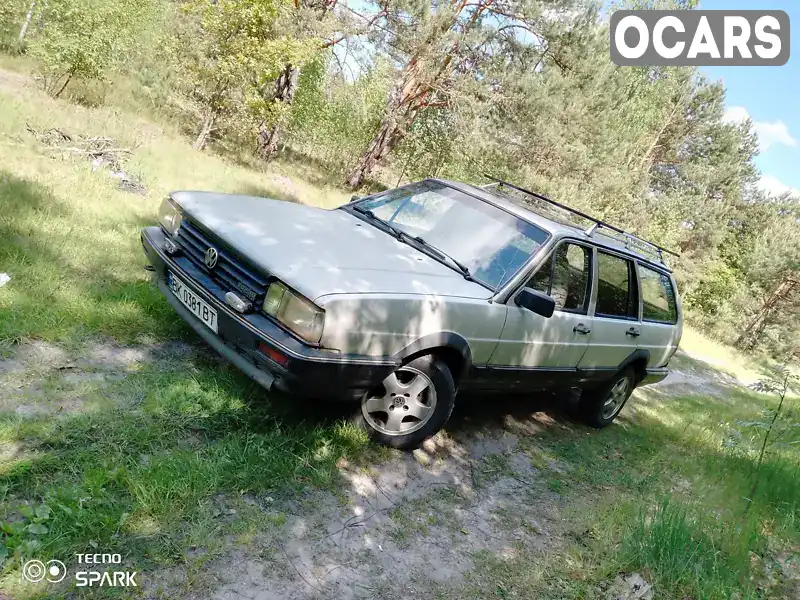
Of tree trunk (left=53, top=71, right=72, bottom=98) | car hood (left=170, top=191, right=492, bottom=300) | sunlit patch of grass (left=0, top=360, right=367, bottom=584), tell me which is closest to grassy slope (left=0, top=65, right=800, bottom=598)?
sunlit patch of grass (left=0, top=360, right=367, bottom=584)

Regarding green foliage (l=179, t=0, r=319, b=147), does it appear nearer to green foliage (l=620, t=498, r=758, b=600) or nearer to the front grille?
the front grille

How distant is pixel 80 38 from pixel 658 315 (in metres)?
12.4

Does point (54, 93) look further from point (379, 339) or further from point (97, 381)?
point (379, 339)

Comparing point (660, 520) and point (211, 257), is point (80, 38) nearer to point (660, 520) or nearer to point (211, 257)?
point (211, 257)

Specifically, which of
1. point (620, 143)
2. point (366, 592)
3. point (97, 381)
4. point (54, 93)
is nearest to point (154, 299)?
point (97, 381)

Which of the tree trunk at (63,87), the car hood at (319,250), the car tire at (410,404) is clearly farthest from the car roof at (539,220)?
the tree trunk at (63,87)

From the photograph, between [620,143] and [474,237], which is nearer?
[474,237]

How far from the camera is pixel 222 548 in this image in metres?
2.36

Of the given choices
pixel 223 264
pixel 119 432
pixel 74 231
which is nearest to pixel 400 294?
pixel 223 264

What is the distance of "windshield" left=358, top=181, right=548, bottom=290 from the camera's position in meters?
3.91

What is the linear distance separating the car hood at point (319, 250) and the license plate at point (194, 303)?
42 centimetres

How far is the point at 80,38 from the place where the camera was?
440 inches

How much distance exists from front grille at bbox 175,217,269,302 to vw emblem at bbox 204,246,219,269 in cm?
2

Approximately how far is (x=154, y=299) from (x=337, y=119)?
1710 centimetres
